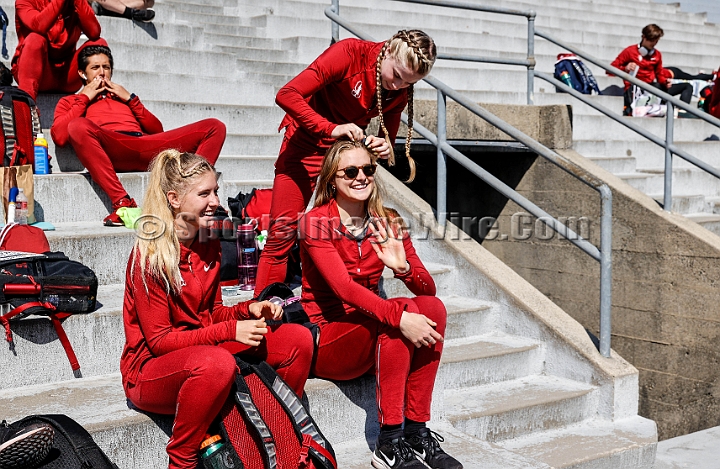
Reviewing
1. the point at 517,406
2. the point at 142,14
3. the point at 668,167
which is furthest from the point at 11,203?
the point at 668,167

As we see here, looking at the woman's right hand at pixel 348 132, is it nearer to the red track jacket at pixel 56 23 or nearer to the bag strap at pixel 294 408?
the bag strap at pixel 294 408

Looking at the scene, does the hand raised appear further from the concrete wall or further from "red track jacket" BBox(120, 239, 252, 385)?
the concrete wall

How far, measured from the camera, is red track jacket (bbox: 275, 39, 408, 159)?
11.9ft

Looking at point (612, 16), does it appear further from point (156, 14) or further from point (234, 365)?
point (234, 365)

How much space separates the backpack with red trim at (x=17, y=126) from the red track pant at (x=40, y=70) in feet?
1.80

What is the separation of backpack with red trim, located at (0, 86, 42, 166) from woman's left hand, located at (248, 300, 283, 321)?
212 centimetres

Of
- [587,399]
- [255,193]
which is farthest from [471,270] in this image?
[255,193]

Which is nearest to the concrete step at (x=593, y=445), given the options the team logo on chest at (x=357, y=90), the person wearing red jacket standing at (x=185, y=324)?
the person wearing red jacket standing at (x=185, y=324)

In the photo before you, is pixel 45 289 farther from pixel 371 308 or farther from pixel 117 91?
pixel 117 91

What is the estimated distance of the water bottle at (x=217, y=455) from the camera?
272 cm

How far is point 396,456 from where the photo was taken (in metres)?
3.08

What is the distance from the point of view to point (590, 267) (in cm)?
612

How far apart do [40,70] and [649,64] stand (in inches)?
Result: 275

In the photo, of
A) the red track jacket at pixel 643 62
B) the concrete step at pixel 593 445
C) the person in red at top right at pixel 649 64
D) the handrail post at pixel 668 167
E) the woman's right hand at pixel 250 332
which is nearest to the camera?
the woman's right hand at pixel 250 332
